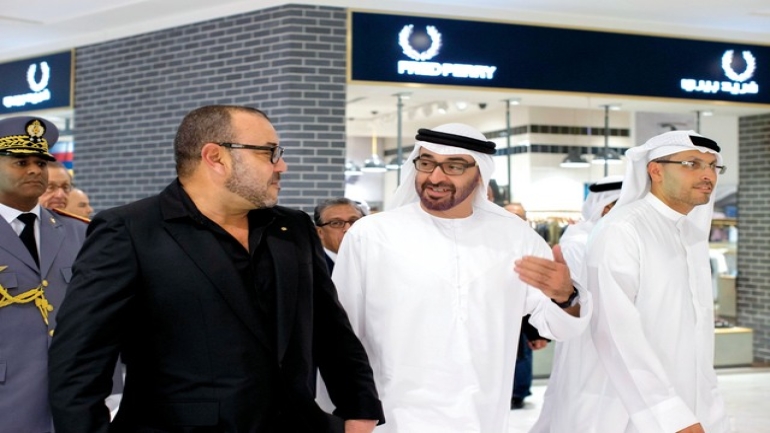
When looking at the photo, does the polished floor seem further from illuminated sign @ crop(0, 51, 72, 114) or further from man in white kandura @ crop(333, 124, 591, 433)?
illuminated sign @ crop(0, 51, 72, 114)

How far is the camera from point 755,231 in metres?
10.1

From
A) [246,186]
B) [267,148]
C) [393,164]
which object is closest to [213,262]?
[246,186]

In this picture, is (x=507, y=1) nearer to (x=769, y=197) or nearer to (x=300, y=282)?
(x=769, y=197)

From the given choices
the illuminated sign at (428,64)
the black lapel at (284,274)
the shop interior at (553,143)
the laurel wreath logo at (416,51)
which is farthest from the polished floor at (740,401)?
the black lapel at (284,274)

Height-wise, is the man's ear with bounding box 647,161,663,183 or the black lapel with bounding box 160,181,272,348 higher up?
the man's ear with bounding box 647,161,663,183

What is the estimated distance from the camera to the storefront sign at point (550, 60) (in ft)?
25.8

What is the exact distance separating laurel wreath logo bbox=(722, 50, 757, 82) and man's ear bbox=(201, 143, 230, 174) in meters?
7.95

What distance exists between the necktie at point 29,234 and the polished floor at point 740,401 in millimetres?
4266

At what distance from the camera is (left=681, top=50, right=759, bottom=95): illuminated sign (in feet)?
29.7

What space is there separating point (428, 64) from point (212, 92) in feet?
6.45

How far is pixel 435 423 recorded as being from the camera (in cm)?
289

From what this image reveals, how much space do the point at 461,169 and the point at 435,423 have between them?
33.2 inches

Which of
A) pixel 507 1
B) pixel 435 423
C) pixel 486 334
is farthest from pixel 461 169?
pixel 507 1

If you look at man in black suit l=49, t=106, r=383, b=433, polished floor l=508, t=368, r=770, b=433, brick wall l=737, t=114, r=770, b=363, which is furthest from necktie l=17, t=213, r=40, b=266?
brick wall l=737, t=114, r=770, b=363
